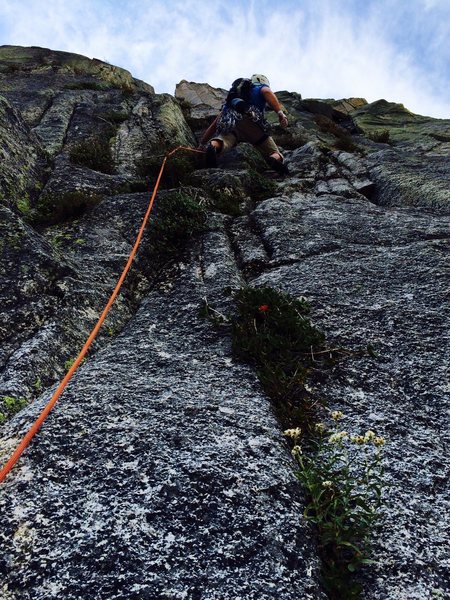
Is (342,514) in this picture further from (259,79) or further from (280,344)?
(259,79)

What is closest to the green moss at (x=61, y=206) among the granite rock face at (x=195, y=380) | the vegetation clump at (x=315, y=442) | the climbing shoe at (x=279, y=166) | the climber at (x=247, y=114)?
the granite rock face at (x=195, y=380)

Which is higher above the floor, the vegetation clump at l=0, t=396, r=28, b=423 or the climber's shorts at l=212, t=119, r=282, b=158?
the climber's shorts at l=212, t=119, r=282, b=158

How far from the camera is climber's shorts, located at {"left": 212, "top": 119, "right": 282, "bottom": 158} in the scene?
12438 mm

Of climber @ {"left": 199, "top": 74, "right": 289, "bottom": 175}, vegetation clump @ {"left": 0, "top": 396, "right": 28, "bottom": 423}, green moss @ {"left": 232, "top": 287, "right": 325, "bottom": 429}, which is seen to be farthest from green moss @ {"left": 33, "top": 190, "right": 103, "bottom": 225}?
climber @ {"left": 199, "top": 74, "right": 289, "bottom": 175}

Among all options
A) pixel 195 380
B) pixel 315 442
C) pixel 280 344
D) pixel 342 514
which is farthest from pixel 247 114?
pixel 342 514

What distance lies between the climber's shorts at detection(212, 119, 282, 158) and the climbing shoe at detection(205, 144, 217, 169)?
60.2 inches

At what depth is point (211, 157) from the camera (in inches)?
432

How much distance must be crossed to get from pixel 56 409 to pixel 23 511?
0.94m

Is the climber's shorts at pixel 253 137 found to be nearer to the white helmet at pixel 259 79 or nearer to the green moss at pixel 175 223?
the white helmet at pixel 259 79

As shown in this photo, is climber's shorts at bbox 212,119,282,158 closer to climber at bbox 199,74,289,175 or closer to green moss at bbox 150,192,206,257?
climber at bbox 199,74,289,175

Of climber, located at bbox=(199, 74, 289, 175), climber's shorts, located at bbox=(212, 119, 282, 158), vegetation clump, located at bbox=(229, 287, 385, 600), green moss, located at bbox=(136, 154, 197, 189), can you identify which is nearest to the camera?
vegetation clump, located at bbox=(229, 287, 385, 600)

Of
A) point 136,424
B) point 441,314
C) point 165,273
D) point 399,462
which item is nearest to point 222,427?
point 136,424

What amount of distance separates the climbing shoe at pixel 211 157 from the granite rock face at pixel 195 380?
1.57 meters

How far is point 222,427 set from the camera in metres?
3.23
